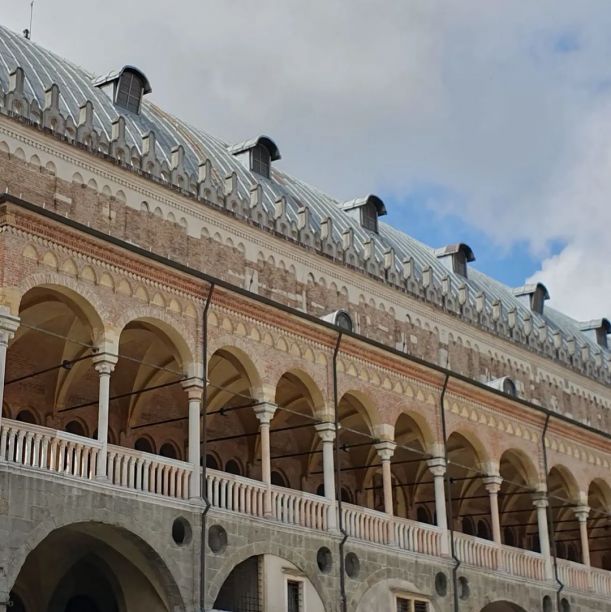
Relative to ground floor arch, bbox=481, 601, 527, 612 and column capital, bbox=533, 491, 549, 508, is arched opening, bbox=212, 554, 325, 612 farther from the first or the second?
column capital, bbox=533, 491, 549, 508

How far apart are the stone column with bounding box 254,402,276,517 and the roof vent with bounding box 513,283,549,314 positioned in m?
19.9

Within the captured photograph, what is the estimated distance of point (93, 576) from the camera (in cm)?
2250

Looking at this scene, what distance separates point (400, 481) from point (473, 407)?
5.22m

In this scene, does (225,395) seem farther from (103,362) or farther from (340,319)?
(103,362)

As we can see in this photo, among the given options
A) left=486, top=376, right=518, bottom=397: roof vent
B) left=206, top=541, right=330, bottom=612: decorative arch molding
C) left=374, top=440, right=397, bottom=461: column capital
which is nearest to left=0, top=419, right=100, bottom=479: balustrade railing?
left=206, top=541, right=330, bottom=612: decorative arch molding

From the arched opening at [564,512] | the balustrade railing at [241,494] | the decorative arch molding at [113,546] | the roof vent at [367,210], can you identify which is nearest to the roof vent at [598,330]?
the arched opening at [564,512]

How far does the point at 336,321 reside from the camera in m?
28.1

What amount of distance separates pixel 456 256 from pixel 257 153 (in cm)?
927

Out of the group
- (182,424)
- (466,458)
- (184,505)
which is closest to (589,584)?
(466,458)

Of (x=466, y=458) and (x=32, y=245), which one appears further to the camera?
(x=466, y=458)

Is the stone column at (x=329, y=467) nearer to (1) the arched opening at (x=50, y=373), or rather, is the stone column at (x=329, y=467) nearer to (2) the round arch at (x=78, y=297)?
(1) the arched opening at (x=50, y=373)

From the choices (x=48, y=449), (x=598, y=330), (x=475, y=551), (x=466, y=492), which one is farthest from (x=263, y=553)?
(x=598, y=330)

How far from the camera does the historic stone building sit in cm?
1944

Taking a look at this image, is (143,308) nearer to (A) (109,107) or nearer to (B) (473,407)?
(A) (109,107)
